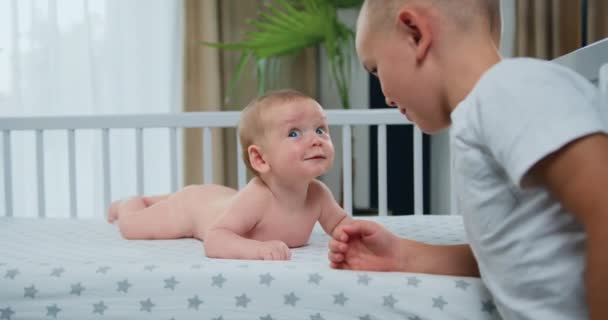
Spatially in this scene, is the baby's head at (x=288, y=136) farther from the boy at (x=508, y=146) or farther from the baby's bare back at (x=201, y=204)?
the boy at (x=508, y=146)

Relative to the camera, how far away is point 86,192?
2215 millimetres

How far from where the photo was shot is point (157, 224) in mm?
1069

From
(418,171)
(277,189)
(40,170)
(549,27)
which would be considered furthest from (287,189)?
(549,27)

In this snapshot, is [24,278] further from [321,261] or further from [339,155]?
[339,155]

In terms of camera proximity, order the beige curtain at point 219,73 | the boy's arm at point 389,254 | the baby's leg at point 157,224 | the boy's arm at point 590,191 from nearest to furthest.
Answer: the boy's arm at point 590,191 < the boy's arm at point 389,254 < the baby's leg at point 157,224 < the beige curtain at point 219,73

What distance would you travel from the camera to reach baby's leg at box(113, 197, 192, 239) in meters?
1.06

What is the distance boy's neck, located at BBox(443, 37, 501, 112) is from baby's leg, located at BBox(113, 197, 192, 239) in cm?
62

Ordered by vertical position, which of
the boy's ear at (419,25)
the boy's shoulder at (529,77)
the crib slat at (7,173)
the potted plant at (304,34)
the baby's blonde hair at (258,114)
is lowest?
the crib slat at (7,173)

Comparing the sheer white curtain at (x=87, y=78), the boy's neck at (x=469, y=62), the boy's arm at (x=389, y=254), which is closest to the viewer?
the boy's neck at (x=469, y=62)

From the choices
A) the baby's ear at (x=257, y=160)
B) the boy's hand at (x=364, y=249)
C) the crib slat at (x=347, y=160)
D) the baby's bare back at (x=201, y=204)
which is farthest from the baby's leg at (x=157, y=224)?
the crib slat at (x=347, y=160)

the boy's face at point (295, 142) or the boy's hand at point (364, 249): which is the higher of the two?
the boy's face at point (295, 142)

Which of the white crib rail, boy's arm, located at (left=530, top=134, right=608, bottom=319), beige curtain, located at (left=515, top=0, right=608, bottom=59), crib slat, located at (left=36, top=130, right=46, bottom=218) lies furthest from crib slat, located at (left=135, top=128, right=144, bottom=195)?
beige curtain, located at (left=515, top=0, right=608, bottom=59)

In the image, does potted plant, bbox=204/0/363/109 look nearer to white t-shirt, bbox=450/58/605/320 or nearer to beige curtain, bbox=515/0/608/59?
beige curtain, bbox=515/0/608/59

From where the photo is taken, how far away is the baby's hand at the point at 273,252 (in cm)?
81
